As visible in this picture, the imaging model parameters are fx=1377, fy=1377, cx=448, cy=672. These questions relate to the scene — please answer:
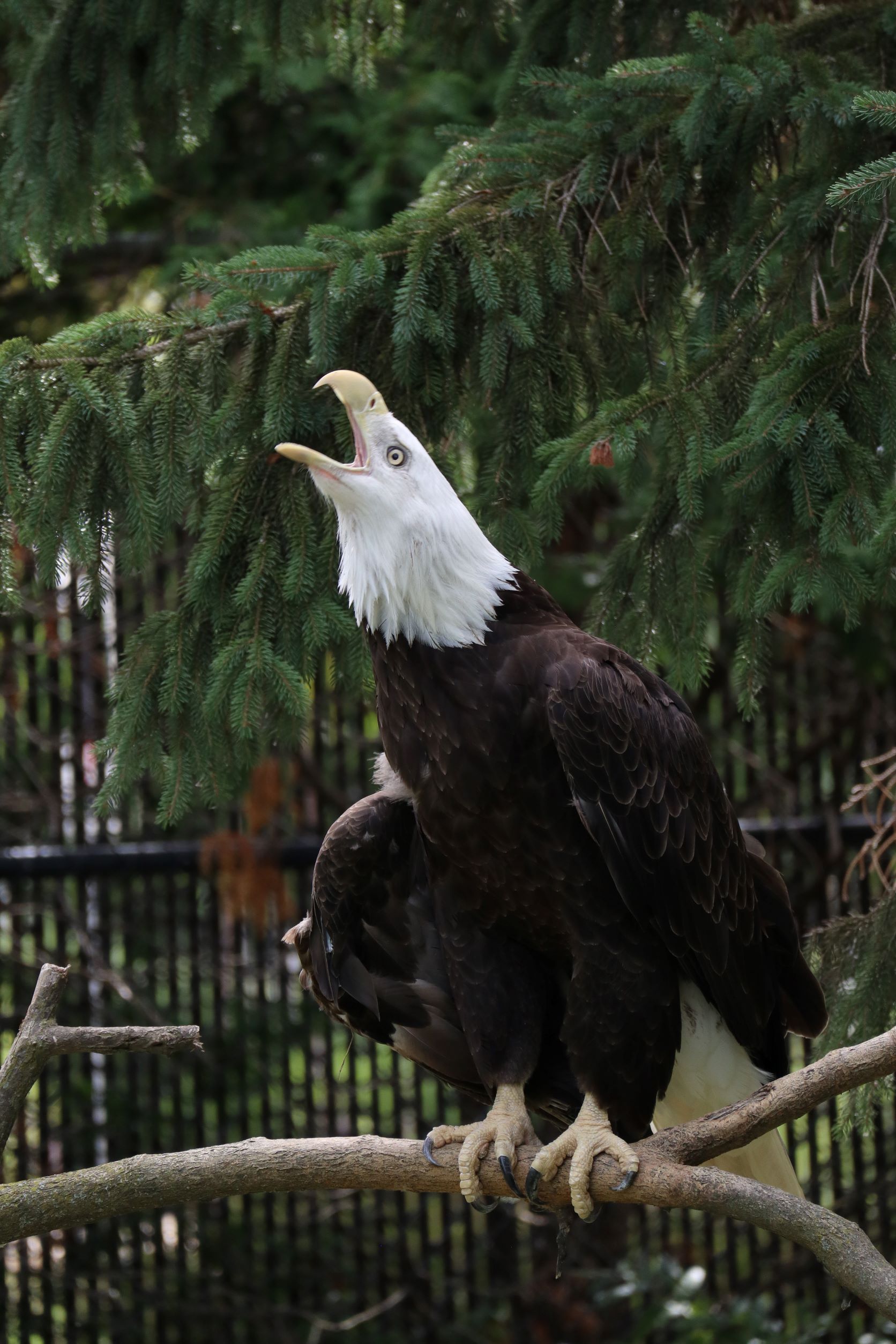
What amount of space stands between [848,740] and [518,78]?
2.94 metres

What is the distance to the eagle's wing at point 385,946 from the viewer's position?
2.44 metres

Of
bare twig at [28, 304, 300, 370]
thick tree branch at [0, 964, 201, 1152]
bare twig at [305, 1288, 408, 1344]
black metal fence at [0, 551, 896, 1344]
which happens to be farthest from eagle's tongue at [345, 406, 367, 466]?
bare twig at [305, 1288, 408, 1344]

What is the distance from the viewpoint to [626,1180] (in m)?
2.07

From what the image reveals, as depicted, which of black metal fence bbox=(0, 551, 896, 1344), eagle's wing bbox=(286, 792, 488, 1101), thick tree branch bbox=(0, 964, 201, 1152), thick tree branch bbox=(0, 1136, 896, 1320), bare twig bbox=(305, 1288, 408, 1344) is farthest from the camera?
black metal fence bbox=(0, 551, 896, 1344)

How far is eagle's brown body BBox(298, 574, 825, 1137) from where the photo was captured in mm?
2156

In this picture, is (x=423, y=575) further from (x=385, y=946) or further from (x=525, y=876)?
(x=385, y=946)

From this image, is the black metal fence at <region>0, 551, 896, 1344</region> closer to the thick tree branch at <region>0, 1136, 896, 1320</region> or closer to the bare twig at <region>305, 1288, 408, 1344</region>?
the bare twig at <region>305, 1288, 408, 1344</region>

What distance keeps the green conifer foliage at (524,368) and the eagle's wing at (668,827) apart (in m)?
0.27

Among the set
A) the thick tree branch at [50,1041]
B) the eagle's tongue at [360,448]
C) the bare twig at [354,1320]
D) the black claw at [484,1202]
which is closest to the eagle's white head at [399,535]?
the eagle's tongue at [360,448]

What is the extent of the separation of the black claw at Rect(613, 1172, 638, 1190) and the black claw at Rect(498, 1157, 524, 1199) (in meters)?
0.24

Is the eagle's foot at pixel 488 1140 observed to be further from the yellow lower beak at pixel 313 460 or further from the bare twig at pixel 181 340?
the bare twig at pixel 181 340

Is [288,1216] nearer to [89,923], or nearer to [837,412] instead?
[89,923]

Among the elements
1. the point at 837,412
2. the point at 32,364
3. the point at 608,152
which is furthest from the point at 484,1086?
the point at 608,152

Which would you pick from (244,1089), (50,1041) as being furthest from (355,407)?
(244,1089)
